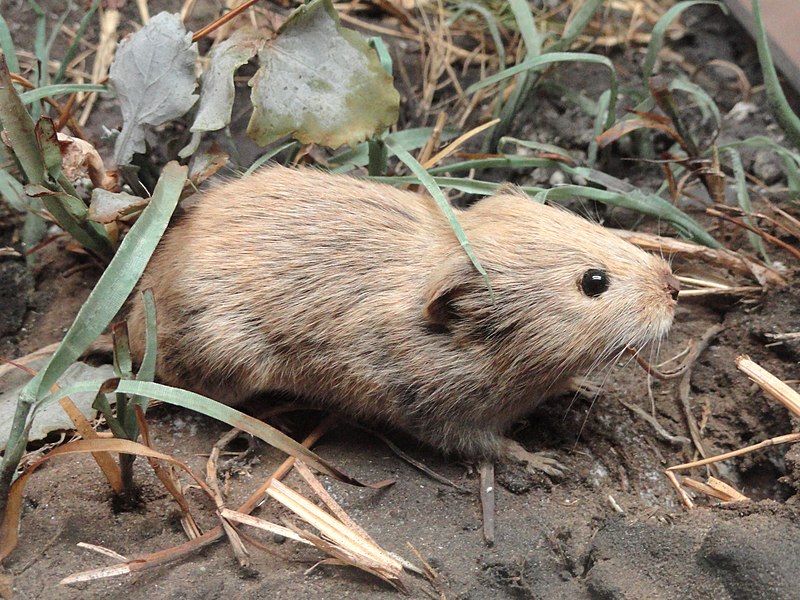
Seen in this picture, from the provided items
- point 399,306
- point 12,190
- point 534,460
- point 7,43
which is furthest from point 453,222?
point 7,43

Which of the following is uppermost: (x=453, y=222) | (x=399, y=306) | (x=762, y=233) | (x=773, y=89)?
(x=773, y=89)

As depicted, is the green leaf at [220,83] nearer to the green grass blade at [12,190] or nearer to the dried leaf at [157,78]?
the dried leaf at [157,78]

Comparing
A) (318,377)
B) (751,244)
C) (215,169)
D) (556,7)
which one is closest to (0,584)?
(318,377)

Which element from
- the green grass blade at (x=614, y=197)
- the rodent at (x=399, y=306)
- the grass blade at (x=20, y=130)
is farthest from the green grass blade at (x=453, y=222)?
the grass blade at (x=20, y=130)

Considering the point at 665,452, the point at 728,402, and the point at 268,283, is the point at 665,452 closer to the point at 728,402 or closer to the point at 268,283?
the point at 728,402

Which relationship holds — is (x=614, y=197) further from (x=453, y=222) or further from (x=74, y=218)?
(x=74, y=218)

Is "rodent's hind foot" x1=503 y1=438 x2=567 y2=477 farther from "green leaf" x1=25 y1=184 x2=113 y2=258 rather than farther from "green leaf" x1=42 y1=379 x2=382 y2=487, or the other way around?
"green leaf" x1=25 y1=184 x2=113 y2=258

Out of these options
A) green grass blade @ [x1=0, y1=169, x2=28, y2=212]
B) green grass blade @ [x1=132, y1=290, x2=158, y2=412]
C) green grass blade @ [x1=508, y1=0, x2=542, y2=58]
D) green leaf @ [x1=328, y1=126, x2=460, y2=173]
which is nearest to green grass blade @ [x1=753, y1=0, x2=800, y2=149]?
green grass blade @ [x1=508, y1=0, x2=542, y2=58]
